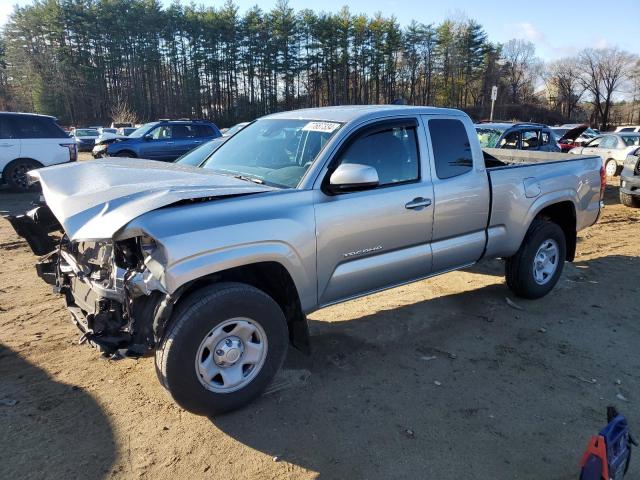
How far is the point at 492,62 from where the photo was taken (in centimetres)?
7419

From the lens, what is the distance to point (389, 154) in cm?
387

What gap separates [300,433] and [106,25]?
2585 inches

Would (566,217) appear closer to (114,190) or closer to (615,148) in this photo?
(114,190)

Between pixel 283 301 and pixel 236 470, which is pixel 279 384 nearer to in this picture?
pixel 283 301

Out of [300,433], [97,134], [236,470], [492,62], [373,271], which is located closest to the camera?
[236,470]

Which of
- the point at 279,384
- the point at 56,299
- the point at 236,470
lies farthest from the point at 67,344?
the point at 236,470

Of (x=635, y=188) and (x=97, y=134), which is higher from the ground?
(x=97, y=134)

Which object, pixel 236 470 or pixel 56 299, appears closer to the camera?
pixel 236 470

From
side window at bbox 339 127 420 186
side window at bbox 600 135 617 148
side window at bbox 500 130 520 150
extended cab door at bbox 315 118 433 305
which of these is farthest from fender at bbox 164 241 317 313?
side window at bbox 600 135 617 148

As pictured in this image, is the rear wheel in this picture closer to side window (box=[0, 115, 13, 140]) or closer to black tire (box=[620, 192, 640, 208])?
black tire (box=[620, 192, 640, 208])

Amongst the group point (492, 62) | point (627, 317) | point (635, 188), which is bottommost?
point (627, 317)

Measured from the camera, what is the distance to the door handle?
12.5ft

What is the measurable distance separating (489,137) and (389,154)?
7.66m

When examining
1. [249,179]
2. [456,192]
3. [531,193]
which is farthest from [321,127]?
[531,193]
